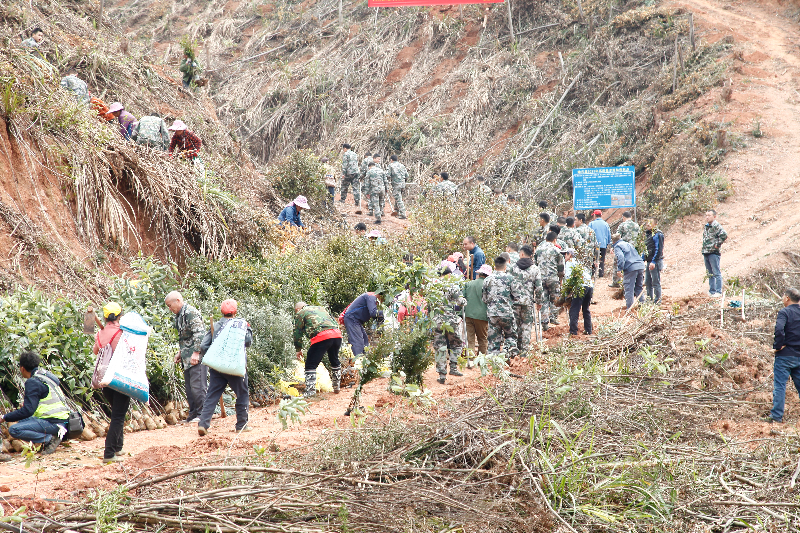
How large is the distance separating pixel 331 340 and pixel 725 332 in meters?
5.35

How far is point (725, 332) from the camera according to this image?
371 inches

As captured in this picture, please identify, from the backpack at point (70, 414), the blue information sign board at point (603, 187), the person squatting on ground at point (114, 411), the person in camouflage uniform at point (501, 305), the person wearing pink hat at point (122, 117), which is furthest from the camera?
the blue information sign board at point (603, 187)

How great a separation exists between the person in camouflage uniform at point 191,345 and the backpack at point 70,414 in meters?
1.18

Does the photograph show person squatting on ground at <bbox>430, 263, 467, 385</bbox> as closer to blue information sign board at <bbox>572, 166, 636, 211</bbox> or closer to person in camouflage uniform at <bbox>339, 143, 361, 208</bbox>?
blue information sign board at <bbox>572, 166, 636, 211</bbox>

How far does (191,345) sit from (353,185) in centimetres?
1218

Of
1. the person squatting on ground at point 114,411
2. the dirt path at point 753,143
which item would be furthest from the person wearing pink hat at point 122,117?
the dirt path at point 753,143

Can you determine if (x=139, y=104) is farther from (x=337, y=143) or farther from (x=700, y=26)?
(x=700, y=26)

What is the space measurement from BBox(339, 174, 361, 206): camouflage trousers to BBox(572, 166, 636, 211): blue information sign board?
6258 millimetres

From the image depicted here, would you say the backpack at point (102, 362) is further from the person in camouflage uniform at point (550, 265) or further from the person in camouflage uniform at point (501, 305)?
the person in camouflage uniform at point (550, 265)

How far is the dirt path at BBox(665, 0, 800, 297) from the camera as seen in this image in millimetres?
15484

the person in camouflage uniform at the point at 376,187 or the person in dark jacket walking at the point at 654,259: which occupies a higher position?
the person in camouflage uniform at the point at 376,187

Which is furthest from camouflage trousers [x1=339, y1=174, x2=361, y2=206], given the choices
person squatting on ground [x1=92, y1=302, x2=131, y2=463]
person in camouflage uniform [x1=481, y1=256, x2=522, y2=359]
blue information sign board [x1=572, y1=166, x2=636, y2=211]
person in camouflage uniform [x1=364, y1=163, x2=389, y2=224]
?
person squatting on ground [x1=92, y1=302, x2=131, y2=463]

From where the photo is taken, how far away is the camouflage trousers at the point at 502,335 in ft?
31.5

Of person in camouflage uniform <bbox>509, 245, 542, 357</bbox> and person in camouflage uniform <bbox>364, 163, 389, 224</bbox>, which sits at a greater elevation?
person in camouflage uniform <bbox>364, 163, 389, 224</bbox>
